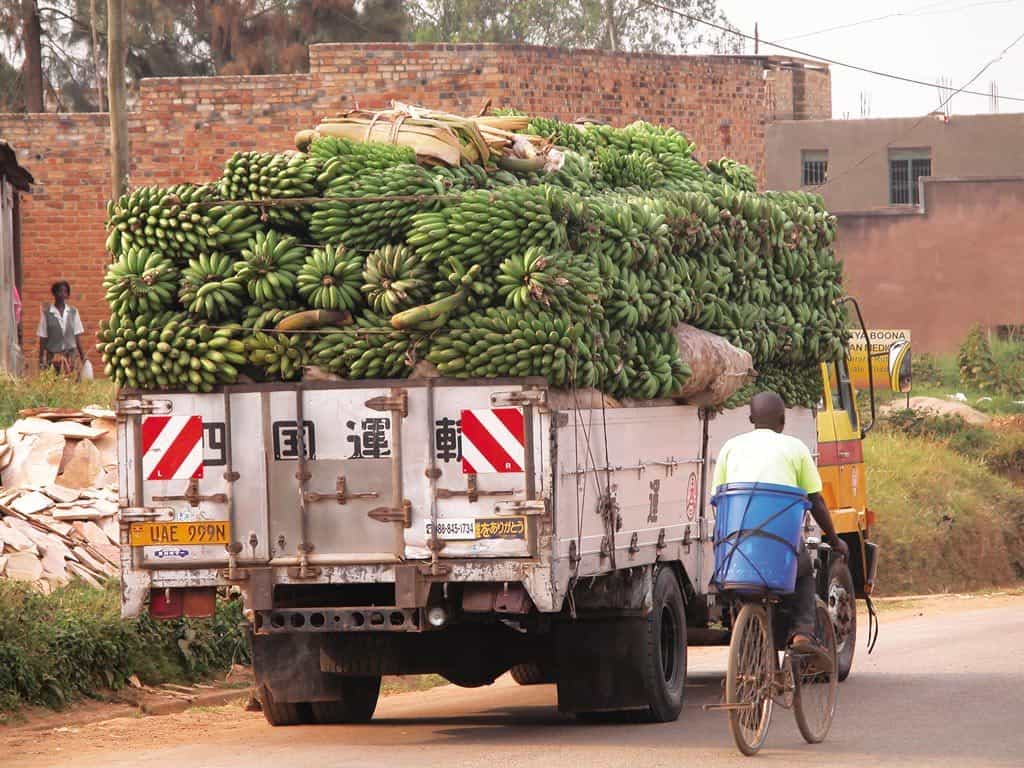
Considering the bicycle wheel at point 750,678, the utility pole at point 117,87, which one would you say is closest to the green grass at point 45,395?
the utility pole at point 117,87

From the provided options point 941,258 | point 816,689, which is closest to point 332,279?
point 816,689

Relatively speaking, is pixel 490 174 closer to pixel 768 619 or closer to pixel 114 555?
pixel 768 619

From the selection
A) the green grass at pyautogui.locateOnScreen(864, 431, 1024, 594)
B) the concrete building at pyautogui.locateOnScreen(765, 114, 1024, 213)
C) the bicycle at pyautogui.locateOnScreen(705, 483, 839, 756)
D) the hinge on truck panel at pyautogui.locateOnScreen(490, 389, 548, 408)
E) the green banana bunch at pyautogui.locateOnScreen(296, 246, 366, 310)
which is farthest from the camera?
the concrete building at pyautogui.locateOnScreen(765, 114, 1024, 213)

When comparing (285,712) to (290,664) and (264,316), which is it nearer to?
(290,664)

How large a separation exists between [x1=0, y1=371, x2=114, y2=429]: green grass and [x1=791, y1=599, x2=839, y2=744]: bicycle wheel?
30.8 feet

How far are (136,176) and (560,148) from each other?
16671 millimetres

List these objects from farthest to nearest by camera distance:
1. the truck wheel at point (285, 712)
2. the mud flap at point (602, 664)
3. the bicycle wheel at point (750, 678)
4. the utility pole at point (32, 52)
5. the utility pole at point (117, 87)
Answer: the utility pole at point (32, 52) → the utility pole at point (117, 87) → the truck wheel at point (285, 712) → the mud flap at point (602, 664) → the bicycle wheel at point (750, 678)

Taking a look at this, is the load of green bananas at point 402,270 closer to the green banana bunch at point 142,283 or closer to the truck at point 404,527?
the green banana bunch at point 142,283

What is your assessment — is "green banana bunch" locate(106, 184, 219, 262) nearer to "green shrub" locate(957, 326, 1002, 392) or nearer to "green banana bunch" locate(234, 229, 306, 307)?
"green banana bunch" locate(234, 229, 306, 307)

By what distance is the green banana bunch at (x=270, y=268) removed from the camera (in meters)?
9.12

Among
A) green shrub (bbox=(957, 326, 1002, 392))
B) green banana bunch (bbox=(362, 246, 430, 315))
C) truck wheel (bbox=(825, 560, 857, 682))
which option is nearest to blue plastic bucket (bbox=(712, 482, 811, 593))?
green banana bunch (bbox=(362, 246, 430, 315))

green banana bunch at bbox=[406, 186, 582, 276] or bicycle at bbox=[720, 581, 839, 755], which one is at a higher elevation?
green banana bunch at bbox=[406, 186, 582, 276]

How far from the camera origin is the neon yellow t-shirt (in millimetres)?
8547

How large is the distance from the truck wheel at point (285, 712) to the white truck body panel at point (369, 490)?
1205 mm
